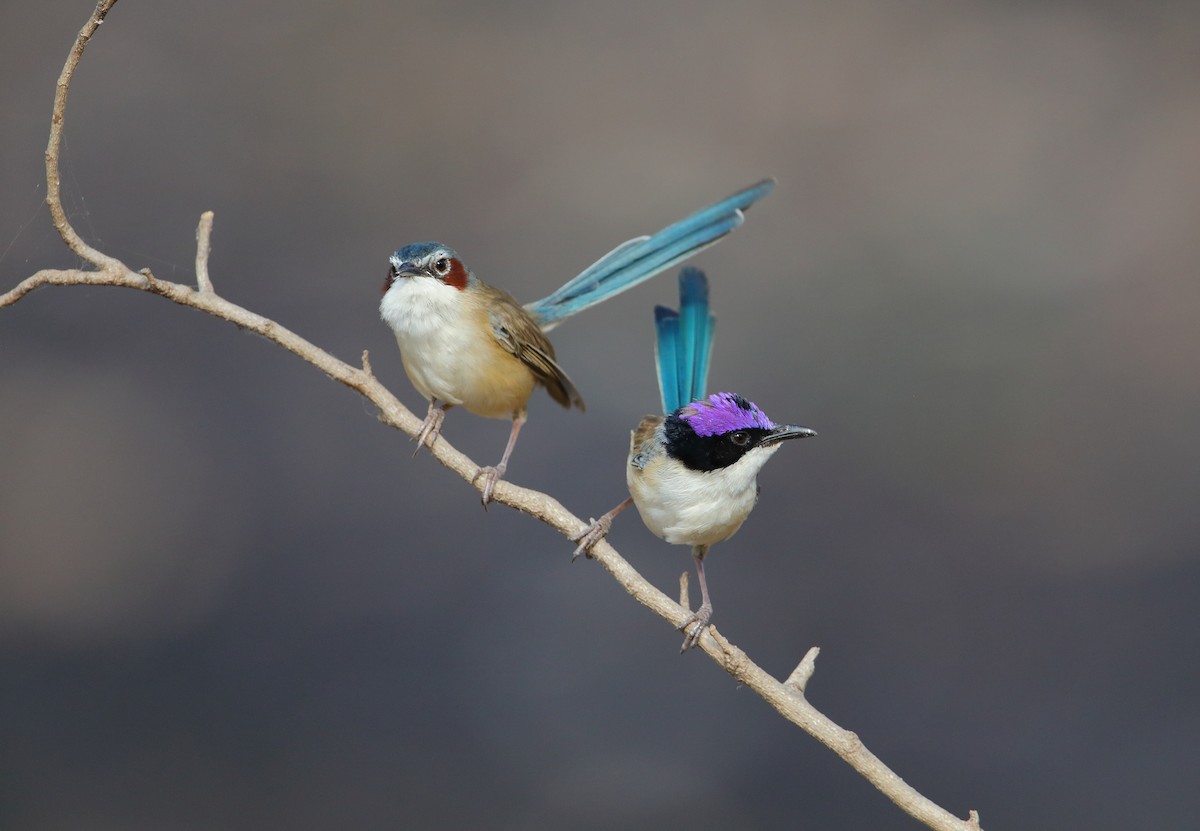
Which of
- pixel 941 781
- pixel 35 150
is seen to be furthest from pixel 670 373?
pixel 35 150

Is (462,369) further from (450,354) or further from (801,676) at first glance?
(801,676)

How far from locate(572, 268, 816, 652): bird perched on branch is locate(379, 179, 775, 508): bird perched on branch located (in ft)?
0.61

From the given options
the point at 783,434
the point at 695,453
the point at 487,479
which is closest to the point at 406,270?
the point at 487,479

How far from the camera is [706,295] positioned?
243cm

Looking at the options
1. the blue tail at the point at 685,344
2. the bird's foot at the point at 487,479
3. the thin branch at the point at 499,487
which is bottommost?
the thin branch at the point at 499,487

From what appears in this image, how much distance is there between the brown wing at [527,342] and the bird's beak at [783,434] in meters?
0.88

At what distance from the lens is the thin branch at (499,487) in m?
1.85

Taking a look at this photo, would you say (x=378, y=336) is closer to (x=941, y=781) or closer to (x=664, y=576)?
(x=664, y=576)

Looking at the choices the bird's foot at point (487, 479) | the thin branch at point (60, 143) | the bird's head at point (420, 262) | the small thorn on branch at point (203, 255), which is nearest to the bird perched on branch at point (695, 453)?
the bird's foot at point (487, 479)

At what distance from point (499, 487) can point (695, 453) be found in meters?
0.41

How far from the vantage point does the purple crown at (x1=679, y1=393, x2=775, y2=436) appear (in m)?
2.23

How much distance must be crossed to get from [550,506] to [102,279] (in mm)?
873

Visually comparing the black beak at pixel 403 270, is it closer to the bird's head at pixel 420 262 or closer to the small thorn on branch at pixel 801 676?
the bird's head at pixel 420 262

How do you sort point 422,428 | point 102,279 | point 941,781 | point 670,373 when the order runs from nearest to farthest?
point 102,279, point 422,428, point 670,373, point 941,781
